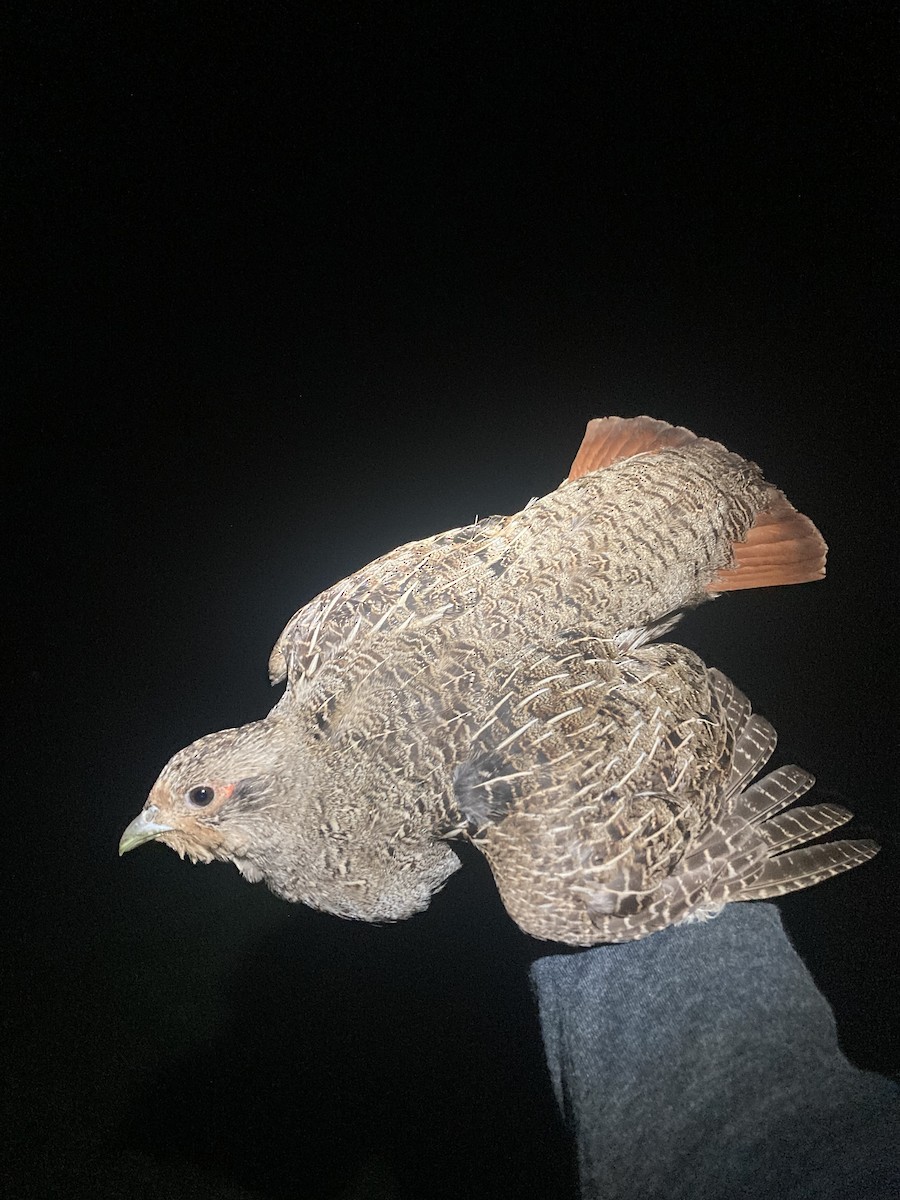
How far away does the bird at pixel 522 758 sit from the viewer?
70 centimetres

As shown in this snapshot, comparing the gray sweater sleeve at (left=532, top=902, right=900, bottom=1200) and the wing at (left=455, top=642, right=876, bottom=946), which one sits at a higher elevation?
the wing at (left=455, top=642, right=876, bottom=946)

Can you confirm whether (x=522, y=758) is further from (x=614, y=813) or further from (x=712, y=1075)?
(x=712, y=1075)

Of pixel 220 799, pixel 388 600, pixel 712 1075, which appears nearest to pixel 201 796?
pixel 220 799

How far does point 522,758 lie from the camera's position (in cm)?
72

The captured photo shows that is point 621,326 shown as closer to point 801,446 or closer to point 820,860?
point 801,446

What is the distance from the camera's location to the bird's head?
0.69 m

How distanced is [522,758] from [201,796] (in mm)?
331

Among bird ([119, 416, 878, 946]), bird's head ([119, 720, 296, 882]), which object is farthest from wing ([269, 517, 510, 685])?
bird's head ([119, 720, 296, 882])

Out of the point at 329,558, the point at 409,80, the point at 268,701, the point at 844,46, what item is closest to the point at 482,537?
the point at 329,558

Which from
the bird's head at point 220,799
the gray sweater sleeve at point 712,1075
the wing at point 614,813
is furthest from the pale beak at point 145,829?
the gray sweater sleeve at point 712,1075

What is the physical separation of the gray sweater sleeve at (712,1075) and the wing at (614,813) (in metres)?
0.09

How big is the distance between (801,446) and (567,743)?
0.49 meters

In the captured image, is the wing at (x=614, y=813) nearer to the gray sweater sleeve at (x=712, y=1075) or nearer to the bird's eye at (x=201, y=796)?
the gray sweater sleeve at (x=712, y=1075)

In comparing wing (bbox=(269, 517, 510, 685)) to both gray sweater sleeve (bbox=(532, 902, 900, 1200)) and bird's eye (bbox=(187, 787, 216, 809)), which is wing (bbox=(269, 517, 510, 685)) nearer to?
bird's eye (bbox=(187, 787, 216, 809))
